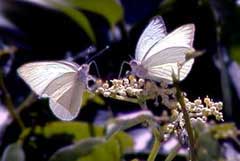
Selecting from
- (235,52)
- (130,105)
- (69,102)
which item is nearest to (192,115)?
(69,102)

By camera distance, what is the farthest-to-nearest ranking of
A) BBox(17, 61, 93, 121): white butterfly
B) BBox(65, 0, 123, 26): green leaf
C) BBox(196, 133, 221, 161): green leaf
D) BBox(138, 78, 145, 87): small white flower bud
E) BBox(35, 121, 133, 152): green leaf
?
BBox(65, 0, 123, 26): green leaf
BBox(35, 121, 133, 152): green leaf
BBox(17, 61, 93, 121): white butterfly
BBox(138, 78, 145, 87): small white flower bud
BBox(196, 133, 221, 161): green leaf

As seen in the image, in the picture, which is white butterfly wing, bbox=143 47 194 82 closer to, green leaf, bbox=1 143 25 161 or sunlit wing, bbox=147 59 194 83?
sunlit wing, bbox=147 59 194 83

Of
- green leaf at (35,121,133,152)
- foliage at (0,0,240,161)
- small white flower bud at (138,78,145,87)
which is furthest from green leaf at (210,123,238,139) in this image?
green leaf at (35,121,133,152)

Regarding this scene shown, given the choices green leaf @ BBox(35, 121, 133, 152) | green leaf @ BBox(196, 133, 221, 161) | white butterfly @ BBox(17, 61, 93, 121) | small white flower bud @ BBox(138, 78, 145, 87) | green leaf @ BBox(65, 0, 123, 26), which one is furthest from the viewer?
green leaf @ BBox(65, 0, 123, 26)

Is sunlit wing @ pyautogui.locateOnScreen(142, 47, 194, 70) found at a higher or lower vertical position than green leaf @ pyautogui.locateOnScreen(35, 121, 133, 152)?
lower

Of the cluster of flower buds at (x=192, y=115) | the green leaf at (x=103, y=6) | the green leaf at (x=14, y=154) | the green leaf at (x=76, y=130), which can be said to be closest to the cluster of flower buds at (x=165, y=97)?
the cluster of flower buds at (x=192, y=115)

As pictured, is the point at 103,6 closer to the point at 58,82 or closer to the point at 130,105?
the point at 130,105

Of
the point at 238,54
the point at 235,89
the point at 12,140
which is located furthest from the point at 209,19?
the point at 12,140
